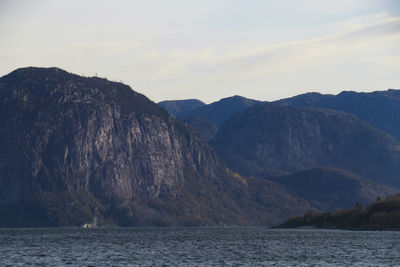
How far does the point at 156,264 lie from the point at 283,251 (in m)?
51.1

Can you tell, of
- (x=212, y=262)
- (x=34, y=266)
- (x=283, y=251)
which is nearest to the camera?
(x=34, y=266)

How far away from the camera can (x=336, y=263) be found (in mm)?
138625

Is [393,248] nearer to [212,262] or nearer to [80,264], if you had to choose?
[212,262]

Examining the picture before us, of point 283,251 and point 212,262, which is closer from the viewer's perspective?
point 212,262

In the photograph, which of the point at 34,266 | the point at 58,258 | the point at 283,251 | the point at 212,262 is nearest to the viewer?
the point at 34,266

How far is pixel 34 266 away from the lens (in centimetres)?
13100

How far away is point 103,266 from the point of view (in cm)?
13238

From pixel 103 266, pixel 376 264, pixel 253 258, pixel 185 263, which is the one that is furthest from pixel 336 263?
pixel 103 266

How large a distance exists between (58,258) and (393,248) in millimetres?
87350

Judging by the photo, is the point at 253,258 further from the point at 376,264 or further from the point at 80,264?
the point at 80,264

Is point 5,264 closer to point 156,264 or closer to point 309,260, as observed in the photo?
point 156,264

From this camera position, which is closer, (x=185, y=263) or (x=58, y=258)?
(x=185, y=263)

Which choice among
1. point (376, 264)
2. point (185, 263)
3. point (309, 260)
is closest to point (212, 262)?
point (185, 263)

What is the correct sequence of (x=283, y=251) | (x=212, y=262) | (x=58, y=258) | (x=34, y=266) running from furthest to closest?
(x=283, y=251) < (x=58, y=258) < (x=212, y=262) < (x=34, y=266)
